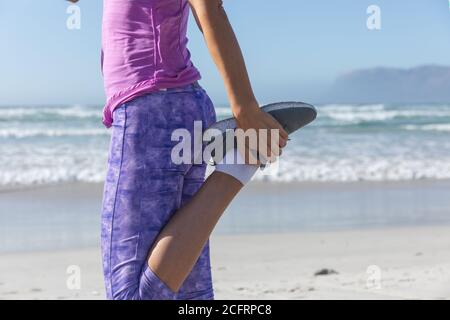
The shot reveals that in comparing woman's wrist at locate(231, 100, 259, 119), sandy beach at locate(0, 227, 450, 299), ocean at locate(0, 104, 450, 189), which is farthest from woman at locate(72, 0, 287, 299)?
ocean at locate(0, 104, 450, 189)

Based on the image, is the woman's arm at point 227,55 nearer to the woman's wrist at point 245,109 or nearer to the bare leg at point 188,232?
the woman's wrist at point 245,109

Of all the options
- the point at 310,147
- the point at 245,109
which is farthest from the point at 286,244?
the point at 310,147

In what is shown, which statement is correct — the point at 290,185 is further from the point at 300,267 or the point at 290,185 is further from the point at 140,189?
the point at 140,189

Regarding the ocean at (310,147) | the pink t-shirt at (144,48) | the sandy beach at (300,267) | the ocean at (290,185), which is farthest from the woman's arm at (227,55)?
the ocean at (310,147)

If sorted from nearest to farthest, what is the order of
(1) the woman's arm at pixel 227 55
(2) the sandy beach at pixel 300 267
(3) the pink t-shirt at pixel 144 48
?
(1) the woman's arm at pixel 227 55
(3) the pink t-shirt at pixel 144 48
(2) the sandy beach at pixel 300 267

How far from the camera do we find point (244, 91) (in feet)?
5.47

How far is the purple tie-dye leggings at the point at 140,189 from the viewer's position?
1.73 metres

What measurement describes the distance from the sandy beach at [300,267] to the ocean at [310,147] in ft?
11.4

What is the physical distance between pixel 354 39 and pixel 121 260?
25561mm

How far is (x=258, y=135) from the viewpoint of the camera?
67.9 inches

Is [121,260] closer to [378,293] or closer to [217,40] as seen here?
[217,40]

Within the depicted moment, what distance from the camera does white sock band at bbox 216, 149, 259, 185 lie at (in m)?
1.77

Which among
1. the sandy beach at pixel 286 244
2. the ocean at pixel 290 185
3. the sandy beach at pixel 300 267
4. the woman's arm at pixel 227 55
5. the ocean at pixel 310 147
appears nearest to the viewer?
the woman's arm at pixel 227 55
